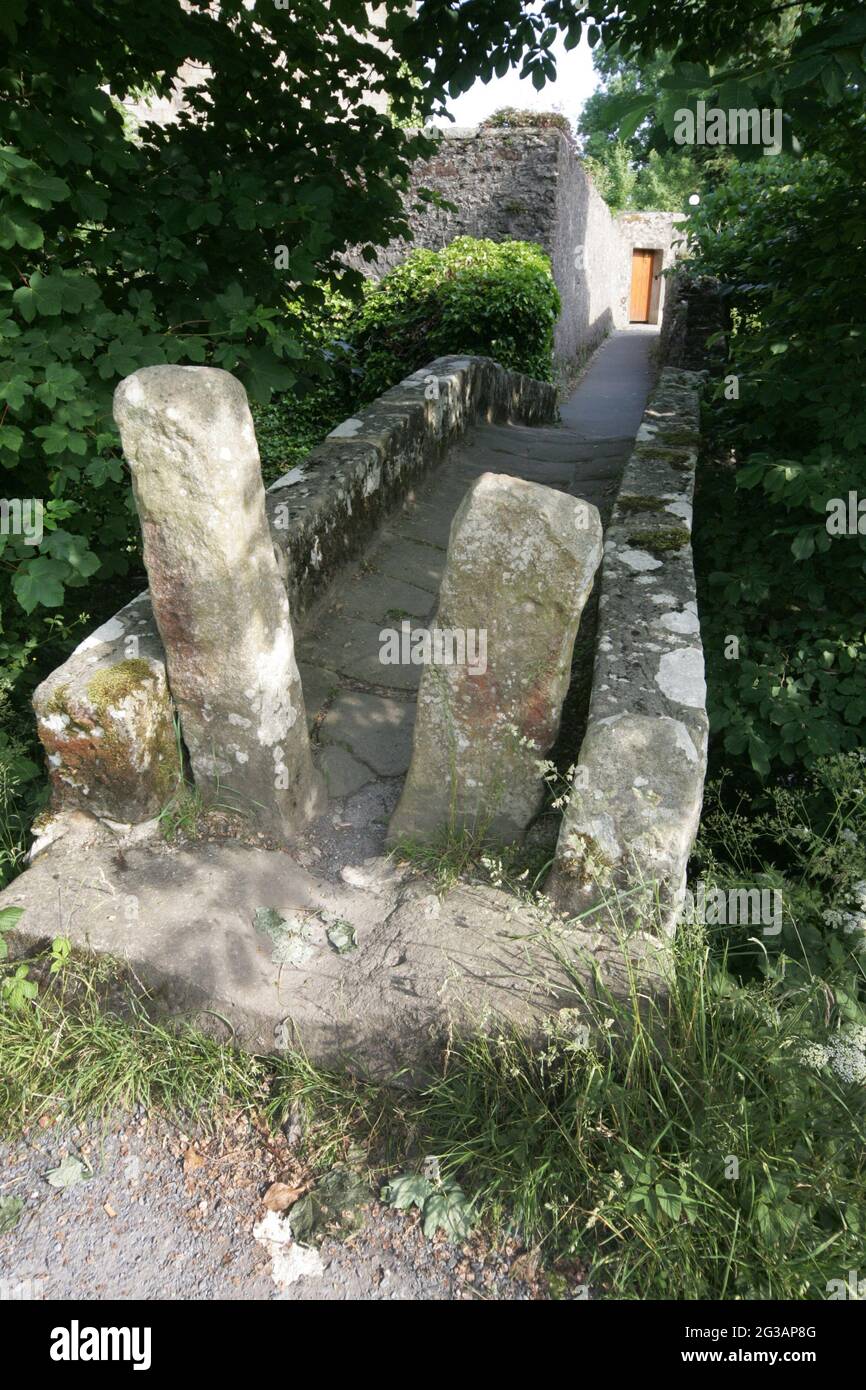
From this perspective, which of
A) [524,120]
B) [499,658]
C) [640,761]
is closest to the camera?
[640,761]

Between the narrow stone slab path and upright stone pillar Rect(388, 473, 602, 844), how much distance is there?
1.87 feet

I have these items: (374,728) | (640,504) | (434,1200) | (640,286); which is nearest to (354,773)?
(374,728)

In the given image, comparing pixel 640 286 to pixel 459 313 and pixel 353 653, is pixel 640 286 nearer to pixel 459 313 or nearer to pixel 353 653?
pixel 459 313

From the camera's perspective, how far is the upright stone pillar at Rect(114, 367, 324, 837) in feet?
8.32

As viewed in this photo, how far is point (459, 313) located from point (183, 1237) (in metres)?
8.59

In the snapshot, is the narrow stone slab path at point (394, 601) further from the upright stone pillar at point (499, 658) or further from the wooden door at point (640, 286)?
the wooden door at point (640, 286)

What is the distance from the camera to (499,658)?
2.64 metres

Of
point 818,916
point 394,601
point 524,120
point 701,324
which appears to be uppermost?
point 524,120

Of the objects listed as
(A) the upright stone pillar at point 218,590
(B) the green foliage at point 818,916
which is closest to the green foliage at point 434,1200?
(B) the green foliage at point 818,916

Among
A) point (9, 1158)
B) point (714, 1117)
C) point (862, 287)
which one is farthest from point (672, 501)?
point (9, 1158)

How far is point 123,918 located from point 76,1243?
0.83m

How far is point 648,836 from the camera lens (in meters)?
2.45

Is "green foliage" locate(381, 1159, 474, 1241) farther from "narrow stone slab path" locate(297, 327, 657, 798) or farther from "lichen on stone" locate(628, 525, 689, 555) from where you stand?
"lichen on stone" locate(628, 525, 689, 555)

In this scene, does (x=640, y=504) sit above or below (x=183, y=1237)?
above
